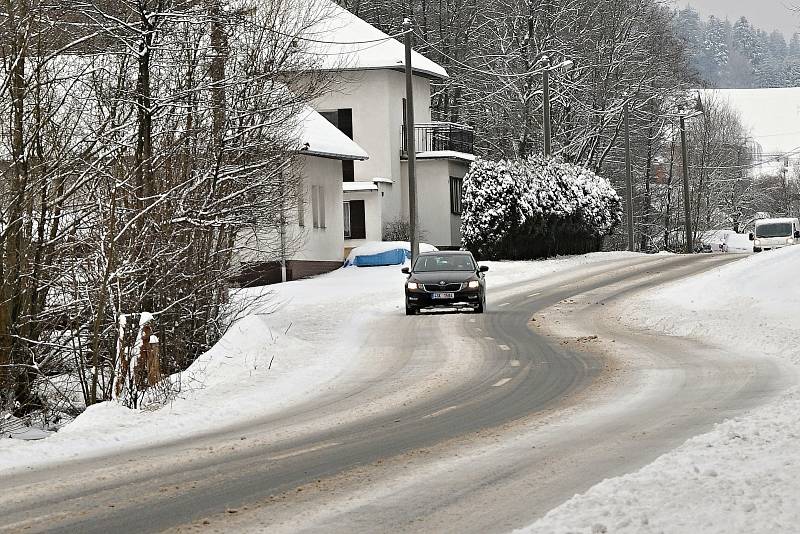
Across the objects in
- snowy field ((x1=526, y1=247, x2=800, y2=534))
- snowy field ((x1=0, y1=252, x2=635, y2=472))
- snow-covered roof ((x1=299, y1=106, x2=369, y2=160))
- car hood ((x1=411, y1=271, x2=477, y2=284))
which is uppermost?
snow-covered roof ((x1=299, y1=106, x2=369, y2=160))

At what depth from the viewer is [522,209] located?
4884 centimetres

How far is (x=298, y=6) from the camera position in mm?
29750

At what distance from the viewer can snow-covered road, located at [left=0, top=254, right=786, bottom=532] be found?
28.7ft

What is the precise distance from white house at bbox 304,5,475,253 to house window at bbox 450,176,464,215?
0.05 meters

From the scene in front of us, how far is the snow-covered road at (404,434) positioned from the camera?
8.76 m

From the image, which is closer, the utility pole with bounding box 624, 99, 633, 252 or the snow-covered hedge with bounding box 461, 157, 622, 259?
the snow-covered hedge with bounding box 461, 157, 622, 259

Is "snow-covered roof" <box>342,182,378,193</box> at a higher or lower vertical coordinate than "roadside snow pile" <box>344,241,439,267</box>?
higher

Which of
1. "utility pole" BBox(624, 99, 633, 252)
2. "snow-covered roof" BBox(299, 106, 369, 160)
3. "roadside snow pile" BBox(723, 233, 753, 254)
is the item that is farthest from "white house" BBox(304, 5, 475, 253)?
"roadside snow pile" BBox(723, 233, 753, 254)

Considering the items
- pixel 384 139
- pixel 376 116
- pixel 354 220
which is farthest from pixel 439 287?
pixel 376 116

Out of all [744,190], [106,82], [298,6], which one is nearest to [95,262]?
[106,82]

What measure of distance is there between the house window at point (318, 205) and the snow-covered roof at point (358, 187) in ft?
16.3

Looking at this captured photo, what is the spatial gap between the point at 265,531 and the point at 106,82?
13.8 meters

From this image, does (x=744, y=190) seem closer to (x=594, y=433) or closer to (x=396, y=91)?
(x=396, y=91)

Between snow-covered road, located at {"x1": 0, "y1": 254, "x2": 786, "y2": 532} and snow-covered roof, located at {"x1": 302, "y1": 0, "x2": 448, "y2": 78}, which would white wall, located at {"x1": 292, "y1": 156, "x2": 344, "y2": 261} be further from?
snow-covered road, located at {"x1": 0, "y1": 254, "x2": 786, "y2": 532}
